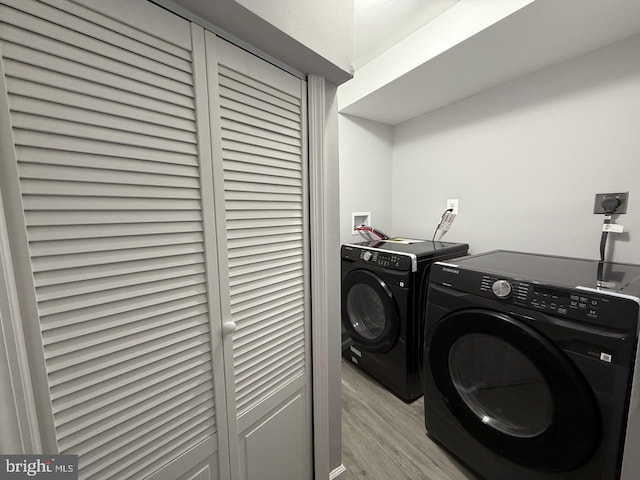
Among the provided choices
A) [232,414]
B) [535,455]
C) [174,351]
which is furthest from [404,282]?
[174,351]

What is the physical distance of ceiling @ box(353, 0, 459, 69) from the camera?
120 cm

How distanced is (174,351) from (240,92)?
718 mm

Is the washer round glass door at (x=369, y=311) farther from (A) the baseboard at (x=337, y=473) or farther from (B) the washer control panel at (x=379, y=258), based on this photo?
(A) the baseboard at (x=337, y=473)

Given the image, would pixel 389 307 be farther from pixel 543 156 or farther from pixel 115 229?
pixel 115 229

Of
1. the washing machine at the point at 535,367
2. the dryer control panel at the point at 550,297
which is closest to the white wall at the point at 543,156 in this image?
the washing machine at the point at 535,367

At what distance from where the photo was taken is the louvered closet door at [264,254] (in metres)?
0.69

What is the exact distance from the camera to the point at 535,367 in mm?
859

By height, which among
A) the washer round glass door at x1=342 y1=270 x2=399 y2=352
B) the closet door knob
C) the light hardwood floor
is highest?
the closet door knob

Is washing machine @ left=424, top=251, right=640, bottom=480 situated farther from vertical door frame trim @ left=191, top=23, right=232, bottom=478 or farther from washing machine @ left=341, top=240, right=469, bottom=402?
vertical door frame trim @ left=191, top=23, right=232, bottom=478

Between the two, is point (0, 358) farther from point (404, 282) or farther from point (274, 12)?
point (404, 282)

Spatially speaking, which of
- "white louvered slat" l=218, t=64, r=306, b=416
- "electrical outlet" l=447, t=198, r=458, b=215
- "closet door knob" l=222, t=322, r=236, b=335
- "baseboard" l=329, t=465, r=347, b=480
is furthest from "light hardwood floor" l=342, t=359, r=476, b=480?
"electrical outlet" l=447, t=198, r=458, b=215

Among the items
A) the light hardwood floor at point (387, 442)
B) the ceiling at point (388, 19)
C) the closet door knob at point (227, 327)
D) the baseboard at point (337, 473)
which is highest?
the ceiling at point (388, 19)

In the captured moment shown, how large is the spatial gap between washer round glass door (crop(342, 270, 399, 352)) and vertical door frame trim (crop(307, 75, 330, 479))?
2.14ft

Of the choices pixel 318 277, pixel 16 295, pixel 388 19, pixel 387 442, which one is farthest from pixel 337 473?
pixel 388 19
